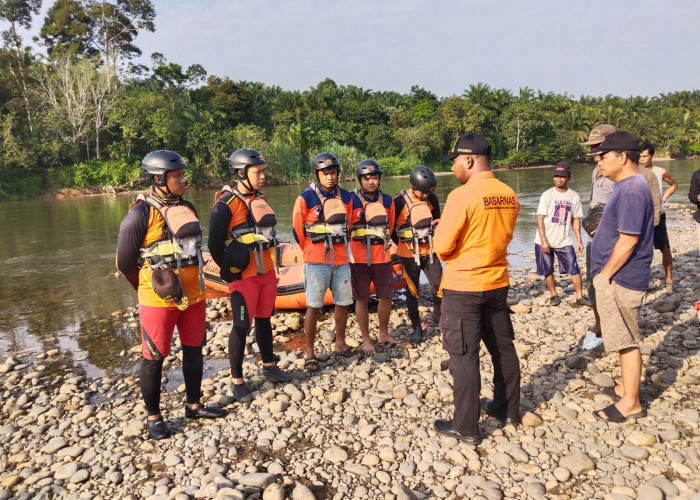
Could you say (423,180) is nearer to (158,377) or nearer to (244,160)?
(244,160)

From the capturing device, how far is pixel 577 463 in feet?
10.7

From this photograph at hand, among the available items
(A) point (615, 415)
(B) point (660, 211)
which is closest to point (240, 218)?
(A) point (615, 415)

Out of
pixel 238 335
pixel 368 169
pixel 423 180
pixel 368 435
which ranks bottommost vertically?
pixel 368 435

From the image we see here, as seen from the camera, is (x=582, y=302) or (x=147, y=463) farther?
(x=582, y=302)

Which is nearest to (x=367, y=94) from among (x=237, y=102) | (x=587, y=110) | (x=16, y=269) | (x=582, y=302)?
(x=237, y=102)

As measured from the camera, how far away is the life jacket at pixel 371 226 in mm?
5434

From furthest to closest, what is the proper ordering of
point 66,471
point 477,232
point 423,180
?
point 423,180 → point 66,471 → point 477,232

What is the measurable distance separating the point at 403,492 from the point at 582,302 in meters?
4.86

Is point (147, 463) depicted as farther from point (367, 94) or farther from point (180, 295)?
point (367, 94)

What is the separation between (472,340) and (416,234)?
2.44 m

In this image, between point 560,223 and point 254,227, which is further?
point 560,223

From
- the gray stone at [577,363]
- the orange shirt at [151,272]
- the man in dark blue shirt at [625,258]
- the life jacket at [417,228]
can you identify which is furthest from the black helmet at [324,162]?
the gray stone at [577,363]

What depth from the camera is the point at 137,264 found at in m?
3.87

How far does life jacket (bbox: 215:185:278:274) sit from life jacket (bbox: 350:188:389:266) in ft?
3.91
